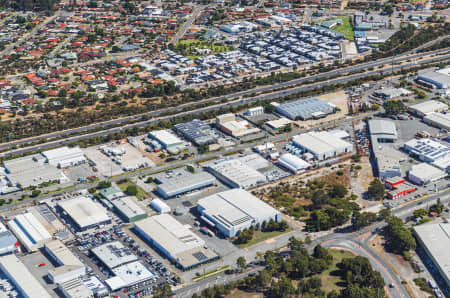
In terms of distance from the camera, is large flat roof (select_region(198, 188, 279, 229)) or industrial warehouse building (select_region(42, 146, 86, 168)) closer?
large flat roof (select_region(198, 188, 279, 229))

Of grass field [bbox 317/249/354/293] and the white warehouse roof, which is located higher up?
the white warehouse roof

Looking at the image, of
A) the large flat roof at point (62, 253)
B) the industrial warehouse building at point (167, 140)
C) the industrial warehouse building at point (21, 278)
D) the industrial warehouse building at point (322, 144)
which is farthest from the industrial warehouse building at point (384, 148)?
the industrial warehouse building at point (21, 278)

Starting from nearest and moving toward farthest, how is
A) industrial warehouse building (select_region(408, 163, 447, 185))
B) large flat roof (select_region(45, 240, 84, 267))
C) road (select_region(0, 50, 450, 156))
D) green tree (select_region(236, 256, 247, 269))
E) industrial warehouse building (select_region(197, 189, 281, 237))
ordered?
green tree (select_region(236, 256, 247, 269))
large flat roof (select_region(45, 240, 84, 267))
industrial warehouse building (select_region(197, 189, 281, 237))
industrial warehouse building (select_region(408, 163, 447, 185))
road (select_region(0, 50, 450, 156))

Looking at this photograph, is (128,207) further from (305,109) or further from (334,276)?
(305,109)

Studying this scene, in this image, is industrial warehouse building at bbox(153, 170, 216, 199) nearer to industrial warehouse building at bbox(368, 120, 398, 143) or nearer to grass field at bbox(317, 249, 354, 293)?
grass field at bbox(317, 249, 354, 293)

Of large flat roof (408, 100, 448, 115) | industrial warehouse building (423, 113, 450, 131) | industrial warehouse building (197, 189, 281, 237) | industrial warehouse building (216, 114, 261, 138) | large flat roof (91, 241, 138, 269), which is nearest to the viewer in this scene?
large flat roof (91, 241, 138, 269)

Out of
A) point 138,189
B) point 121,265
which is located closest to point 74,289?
point 121,265

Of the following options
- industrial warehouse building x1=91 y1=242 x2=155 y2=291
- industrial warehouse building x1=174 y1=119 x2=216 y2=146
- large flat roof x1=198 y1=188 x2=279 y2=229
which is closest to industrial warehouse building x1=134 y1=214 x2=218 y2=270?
industrial warehouse building x1=91 y1=242 x2=155 y2=291

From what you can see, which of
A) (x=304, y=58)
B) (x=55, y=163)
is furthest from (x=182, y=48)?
(x=55, y=163)

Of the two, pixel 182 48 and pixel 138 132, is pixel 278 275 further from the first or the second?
pixel 182 48
